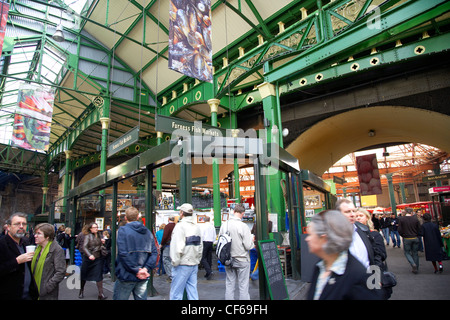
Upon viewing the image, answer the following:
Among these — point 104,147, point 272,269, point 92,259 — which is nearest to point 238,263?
point 272,269

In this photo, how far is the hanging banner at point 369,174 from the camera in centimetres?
1883

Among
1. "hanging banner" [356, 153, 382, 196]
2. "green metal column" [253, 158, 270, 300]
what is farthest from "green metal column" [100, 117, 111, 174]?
"hanging banner" [356, 153, 382, 196]

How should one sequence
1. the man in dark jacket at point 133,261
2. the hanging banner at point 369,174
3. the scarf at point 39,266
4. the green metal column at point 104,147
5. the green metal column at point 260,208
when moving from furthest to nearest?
the hanging banner at point 369,174 < the green metal column at point 104,147 < the green metal column at point 260,208 < the man in dark jacket at point 133,261 < the scarf at point 39,266

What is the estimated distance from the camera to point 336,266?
1.76 m

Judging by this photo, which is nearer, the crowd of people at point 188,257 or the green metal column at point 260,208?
the crowd of people at point 188,257

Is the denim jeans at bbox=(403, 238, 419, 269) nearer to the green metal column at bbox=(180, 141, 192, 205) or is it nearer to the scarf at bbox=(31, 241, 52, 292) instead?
the green metal column at bbox=(180, 141, 192, 205)

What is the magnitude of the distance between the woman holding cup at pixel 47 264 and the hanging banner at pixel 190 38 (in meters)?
5.00

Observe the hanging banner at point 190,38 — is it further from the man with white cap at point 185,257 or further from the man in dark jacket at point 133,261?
the man in dark jacket at point 133,261

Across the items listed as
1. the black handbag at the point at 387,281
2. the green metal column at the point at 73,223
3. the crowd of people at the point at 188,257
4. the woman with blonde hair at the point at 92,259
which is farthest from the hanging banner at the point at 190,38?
the green metal column at the point at 73,223

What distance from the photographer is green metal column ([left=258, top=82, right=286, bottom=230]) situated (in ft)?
28.8

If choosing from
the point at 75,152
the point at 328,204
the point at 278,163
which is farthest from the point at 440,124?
the point at 75,152

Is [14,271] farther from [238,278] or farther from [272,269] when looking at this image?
[272,269]

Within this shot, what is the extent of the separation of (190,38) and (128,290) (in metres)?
6.54

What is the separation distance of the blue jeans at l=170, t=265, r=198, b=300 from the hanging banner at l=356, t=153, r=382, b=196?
17152 mm
